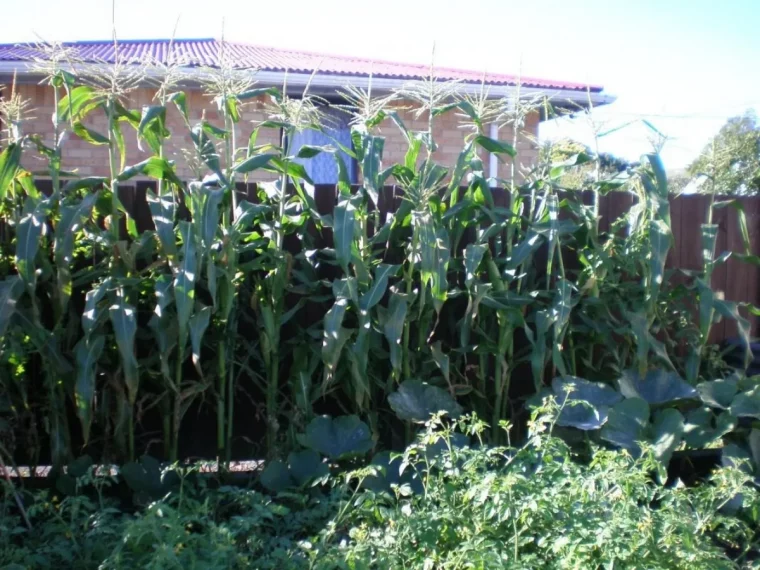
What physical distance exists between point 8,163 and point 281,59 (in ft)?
20.3

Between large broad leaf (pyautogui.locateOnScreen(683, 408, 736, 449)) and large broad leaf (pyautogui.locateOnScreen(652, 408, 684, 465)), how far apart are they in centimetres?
13

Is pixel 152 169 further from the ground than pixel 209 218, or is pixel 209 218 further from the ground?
pixel 152 169

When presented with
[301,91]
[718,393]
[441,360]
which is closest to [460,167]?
[441,360]

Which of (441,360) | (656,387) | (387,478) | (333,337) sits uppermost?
(333,337)

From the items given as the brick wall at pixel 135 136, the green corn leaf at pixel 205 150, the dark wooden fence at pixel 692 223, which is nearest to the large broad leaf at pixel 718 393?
the dark wooden fence at pixel 692 223

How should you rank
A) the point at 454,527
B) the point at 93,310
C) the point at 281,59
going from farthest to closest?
the point at 281,59 < the point at 93,310 < the point at 454,527

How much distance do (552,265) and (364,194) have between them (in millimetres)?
1106

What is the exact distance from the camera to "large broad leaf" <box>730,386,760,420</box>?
3600 millimetres

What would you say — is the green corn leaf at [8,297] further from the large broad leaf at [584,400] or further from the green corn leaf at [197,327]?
the large broad leaf at [584,400]

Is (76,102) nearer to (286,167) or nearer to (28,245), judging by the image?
(28,245)

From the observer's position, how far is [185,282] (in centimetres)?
329

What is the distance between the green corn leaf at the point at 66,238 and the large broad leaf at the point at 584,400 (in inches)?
91.1

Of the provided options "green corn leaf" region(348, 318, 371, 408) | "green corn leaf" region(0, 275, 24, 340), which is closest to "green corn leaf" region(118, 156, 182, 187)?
"green corn leaf" region(0, 275, 24, 340)

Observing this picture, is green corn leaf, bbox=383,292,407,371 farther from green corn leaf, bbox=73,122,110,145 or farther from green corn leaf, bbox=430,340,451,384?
green corn leaf, bbox=73,122,110,145
